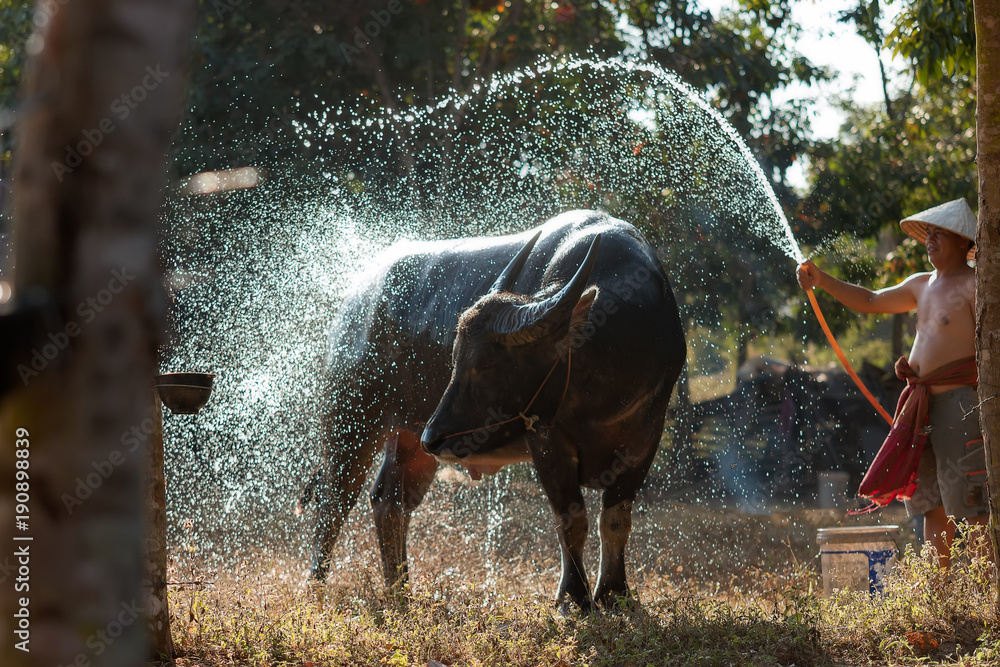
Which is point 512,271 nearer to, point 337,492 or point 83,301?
point 337,492

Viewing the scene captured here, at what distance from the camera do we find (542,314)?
461cm

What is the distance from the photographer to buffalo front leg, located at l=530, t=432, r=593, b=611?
16.1 ft

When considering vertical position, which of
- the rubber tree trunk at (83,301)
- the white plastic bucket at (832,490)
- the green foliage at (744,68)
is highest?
the green foliage at (744,68)

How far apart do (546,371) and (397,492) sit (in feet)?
6.05

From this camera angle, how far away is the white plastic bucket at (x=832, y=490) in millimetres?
10109

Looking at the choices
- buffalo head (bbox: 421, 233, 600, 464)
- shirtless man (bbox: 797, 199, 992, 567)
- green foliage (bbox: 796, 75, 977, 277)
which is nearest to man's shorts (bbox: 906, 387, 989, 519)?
shirtless man (bbox: 797, 199, 992, 567)

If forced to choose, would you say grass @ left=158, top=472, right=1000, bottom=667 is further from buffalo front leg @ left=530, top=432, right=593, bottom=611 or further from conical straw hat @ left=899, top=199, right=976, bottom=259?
conical straw hat @ left=899, top=199, right=976, bottom=259

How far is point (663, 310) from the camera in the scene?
16.9ft

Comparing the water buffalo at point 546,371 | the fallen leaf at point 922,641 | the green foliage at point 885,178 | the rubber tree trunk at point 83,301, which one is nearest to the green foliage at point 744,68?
the green foliage at point 885,178

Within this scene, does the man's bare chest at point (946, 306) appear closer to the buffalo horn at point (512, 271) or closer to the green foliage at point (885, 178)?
the buffalo horn at point (512, 271)

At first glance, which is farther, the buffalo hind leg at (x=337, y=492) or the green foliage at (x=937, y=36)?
the buffalo hind leg at (x=337, y=492)

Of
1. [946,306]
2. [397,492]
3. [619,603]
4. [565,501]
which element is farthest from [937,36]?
[397,492]

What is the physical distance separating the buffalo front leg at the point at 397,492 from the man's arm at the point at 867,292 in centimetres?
273

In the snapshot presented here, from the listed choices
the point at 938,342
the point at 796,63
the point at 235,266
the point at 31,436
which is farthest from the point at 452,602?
the point at 796,63
